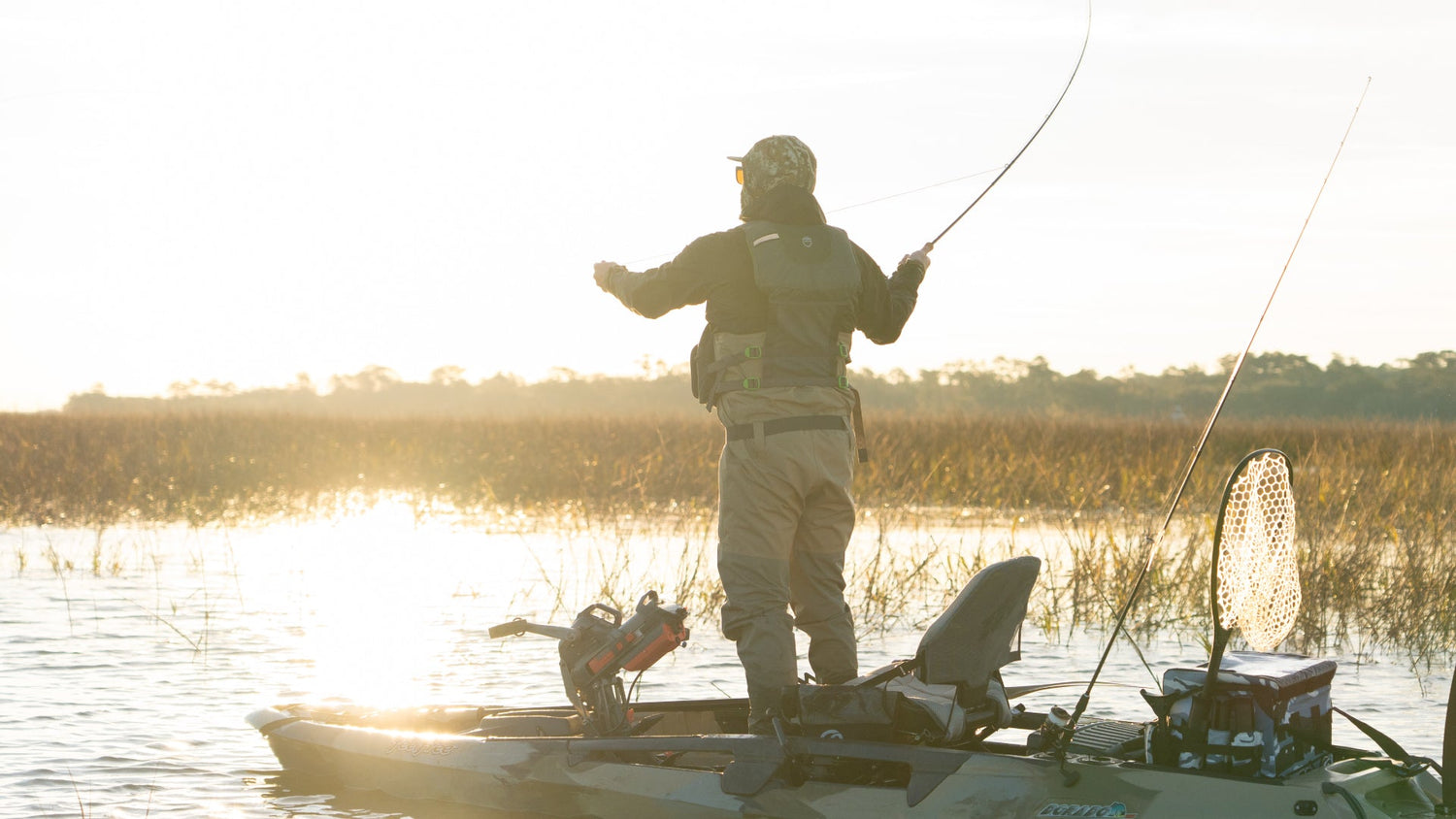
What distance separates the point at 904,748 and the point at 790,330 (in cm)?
148

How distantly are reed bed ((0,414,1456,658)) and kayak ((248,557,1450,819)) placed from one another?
3257 mm

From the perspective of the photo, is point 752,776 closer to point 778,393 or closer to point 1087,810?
point 1087,810

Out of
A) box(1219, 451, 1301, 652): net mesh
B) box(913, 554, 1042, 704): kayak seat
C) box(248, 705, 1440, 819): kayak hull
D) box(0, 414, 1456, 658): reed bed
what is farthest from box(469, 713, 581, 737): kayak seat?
box(0, 414, 1456, 658): reed bed

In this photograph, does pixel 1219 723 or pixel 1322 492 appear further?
pixel 1322 492

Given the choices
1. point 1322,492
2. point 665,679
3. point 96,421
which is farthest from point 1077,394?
point 665,679

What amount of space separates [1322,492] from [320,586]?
24.6 feet

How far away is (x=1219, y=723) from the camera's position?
454 cm

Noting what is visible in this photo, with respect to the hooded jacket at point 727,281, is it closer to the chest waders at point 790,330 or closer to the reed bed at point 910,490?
the chest waders at point 790,330

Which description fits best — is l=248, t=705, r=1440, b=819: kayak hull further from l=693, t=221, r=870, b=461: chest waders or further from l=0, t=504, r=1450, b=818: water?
l=693, t=221, r=870, b=461: chest waders

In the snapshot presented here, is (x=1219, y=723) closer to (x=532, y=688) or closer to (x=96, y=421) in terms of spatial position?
(x=532, y=688)

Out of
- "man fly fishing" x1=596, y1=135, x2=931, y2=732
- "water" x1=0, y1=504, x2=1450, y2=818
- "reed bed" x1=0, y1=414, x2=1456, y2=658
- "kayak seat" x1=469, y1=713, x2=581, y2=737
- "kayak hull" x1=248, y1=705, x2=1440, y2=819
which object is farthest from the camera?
"reed bed" x1=0, y1=414, x2=1456, y2=658

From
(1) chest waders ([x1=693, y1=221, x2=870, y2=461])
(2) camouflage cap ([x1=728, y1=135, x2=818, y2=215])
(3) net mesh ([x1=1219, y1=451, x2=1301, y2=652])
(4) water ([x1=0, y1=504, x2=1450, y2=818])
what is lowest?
(4) water ([x1=0, y1=504, x2=1450, y2=818])

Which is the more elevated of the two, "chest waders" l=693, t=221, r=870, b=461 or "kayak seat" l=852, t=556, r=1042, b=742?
"chest waders" l=693, t=221, r=870, b=461

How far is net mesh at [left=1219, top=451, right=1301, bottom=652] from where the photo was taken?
15.0 ft
